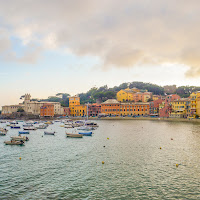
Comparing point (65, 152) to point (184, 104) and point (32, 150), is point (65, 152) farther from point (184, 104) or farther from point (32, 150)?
point (184, 104)

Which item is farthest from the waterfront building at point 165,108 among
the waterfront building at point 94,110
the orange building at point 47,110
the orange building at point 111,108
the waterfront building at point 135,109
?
the orange building at point 47,110

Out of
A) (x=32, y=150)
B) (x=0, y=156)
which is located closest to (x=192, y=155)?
(x=32, y=150)

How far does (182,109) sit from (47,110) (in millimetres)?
92712

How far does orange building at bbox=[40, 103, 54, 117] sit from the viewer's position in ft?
516

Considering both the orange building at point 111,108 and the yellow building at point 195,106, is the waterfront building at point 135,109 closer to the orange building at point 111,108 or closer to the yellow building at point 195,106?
the orange building at point 111,108

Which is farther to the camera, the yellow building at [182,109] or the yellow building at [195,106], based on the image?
the yellow building at [182,109]

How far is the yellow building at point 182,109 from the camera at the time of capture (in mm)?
123375

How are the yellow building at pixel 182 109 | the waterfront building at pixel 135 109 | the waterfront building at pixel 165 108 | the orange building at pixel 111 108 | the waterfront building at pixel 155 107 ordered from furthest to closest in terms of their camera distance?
the orange building at pixel 111 108, the waterfront building at pixel 135 109, the waterfront building at pixel 155 107, the waterfront building at pixel 165 108, the yellow building at pixel 182 109

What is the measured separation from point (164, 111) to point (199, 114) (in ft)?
69.1

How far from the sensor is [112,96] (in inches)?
7008

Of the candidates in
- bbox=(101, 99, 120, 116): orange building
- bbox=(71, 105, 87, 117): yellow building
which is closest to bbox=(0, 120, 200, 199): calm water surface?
bbox=(101, 99, 120, 116): orange building

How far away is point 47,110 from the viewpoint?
518 feet

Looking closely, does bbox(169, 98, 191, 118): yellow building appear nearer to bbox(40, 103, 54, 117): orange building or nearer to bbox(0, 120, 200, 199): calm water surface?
bbox(40, 103, 54, 117): orange building

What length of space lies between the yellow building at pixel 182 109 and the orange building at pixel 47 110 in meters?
83.9
